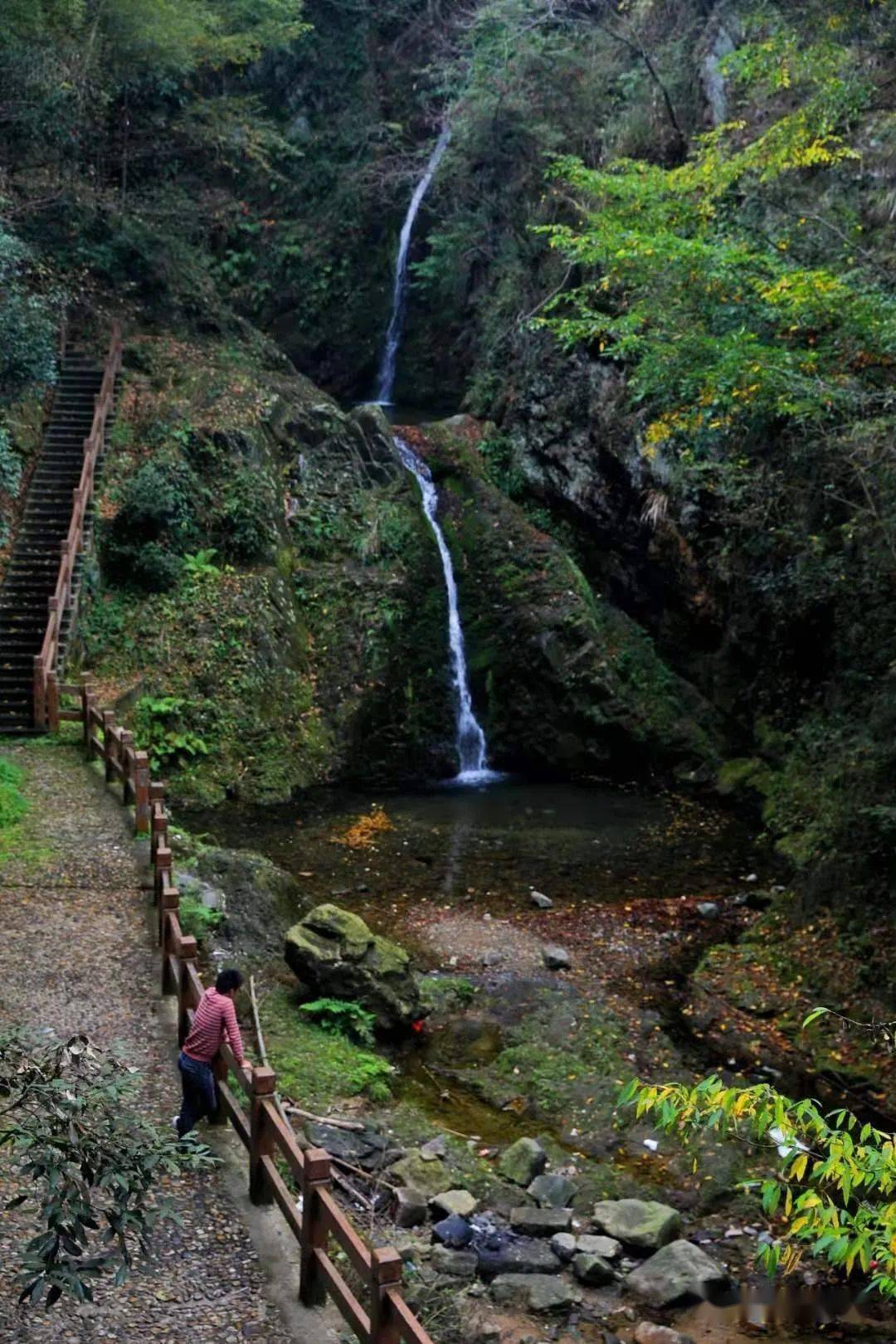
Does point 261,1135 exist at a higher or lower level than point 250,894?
higher

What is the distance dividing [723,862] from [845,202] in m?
10.7

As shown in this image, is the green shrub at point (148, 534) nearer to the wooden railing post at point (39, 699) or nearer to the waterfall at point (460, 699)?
the wooden railing post at point (39, 699)

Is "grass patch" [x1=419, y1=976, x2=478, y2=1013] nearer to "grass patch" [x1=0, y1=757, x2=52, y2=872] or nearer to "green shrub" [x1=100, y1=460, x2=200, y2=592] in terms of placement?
"grass patch" [x1=0, y1=757, x2=52, y2=872]

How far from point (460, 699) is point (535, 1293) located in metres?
14.5

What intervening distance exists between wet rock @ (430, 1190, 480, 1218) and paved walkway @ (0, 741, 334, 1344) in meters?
2.51

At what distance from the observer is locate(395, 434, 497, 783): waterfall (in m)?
22.0

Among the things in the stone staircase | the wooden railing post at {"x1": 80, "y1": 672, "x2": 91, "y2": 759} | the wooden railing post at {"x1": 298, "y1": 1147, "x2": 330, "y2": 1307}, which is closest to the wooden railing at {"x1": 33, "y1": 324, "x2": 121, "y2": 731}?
the stone staircase

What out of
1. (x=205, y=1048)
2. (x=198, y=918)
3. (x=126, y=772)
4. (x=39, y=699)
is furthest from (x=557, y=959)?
(x=39, y=699)

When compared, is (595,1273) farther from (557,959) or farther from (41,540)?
(41,540)

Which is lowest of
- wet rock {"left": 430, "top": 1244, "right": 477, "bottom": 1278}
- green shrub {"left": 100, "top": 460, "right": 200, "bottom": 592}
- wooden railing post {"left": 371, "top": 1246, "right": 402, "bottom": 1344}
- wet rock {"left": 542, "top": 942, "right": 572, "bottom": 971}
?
wet rock {"left": 430, "top": 1244, "right": 477, "bottom": 1278}

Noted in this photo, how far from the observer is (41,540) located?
66.5 feet

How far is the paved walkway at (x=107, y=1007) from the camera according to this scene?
20.1 ft

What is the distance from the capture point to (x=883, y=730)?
48.3 feet

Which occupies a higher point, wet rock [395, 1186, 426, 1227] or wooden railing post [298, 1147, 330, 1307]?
wooden railing post [298, 1147, 330, 1307]
